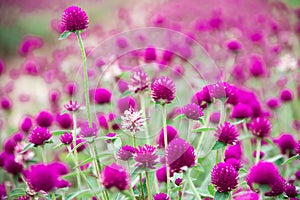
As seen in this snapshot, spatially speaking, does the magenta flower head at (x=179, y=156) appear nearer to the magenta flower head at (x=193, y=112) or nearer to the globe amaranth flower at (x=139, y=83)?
the magenta flower head at (x=193, y=112)

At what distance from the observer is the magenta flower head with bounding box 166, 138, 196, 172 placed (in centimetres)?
121

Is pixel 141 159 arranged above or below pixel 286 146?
above

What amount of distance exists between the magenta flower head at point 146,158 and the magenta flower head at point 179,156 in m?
0.04

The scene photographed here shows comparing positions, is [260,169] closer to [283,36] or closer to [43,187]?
[43,187]

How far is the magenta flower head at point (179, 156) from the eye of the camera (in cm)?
121

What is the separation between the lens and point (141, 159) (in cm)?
123

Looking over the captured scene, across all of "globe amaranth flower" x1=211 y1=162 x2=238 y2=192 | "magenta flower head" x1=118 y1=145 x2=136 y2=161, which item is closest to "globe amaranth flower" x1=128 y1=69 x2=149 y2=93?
"magenta flower head" x1=118 y1=145 x2=136 y2=161

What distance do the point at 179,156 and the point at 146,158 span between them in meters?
0.10

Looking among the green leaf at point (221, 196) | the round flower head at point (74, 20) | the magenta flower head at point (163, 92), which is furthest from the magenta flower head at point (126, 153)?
the round flower head at point (74, 20)

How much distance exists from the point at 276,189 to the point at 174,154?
1.14 ft

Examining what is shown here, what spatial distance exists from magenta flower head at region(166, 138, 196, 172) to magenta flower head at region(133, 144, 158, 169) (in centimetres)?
4

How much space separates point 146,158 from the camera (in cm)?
123

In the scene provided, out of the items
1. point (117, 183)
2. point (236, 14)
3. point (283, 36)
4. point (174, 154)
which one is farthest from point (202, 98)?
point (236, 14)

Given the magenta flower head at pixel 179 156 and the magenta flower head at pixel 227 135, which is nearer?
the magenta flower head at pixel 179 156
